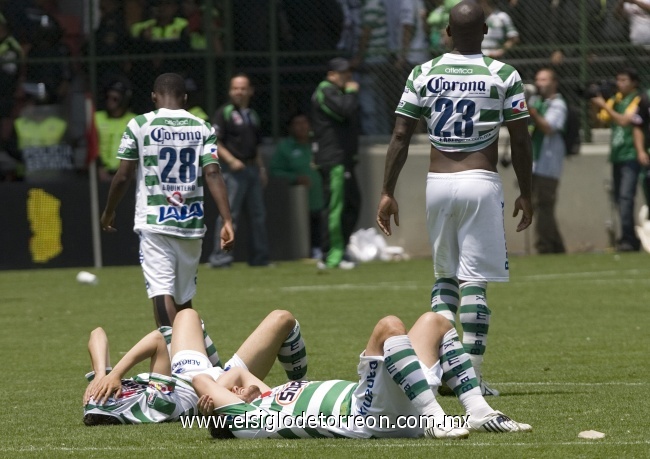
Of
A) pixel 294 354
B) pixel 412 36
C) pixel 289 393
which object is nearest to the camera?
pixel 289 393

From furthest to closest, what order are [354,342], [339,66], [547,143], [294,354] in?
1. [547,143]
2. [339,66]
3. [354,342]
4. [294,354]

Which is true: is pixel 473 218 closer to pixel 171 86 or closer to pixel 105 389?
pixel 105 389

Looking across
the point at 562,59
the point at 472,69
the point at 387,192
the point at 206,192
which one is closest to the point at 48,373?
the point at 387,192

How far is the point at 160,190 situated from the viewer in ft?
31.9

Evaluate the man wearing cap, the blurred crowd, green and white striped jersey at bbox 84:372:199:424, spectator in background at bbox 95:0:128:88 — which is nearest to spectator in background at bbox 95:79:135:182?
the blurred crowd

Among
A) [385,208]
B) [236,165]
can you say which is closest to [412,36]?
[236,165]

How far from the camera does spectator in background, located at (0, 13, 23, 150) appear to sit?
68.6 ft

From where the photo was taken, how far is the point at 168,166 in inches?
383

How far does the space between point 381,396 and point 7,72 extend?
1532 centimetres

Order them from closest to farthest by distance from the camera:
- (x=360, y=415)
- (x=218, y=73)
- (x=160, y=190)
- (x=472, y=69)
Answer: (x=360, y=415), (x=472, y=69), (x=160, y=190), (x=218, y=73)

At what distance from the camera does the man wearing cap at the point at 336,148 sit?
19312 mm

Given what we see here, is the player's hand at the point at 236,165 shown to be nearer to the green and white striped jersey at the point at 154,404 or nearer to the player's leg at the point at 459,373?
the green and white striped jersey at the point at 154,404

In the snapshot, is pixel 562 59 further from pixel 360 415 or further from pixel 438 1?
pixel 360 415

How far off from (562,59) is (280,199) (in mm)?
4839
